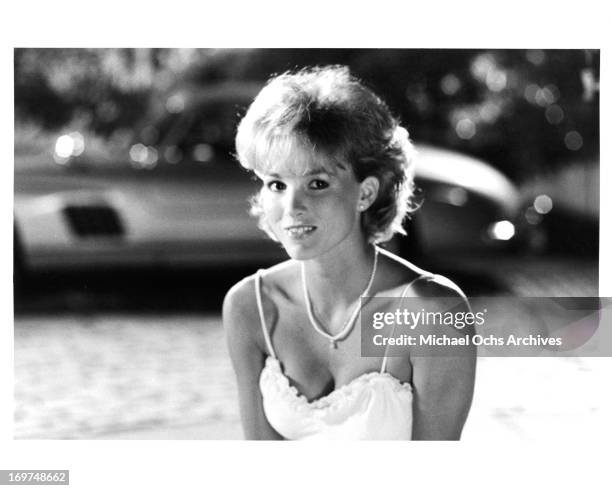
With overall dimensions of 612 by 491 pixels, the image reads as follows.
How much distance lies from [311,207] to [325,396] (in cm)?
47

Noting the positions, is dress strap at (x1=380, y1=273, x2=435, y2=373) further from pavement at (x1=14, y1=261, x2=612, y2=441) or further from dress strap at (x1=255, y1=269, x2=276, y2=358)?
pavement at (x1=14, y1=261, x2=612, y2=441)

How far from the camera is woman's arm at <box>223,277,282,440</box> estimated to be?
2662 millimetres

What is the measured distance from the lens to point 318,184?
268cm

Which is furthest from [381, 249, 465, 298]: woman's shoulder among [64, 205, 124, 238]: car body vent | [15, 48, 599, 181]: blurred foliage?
[64, 205, 124, 238]: car body vent

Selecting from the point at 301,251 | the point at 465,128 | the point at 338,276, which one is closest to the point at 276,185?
the point at 301,251

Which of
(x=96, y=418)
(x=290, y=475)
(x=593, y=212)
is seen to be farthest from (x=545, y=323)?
(x=96, y=418)

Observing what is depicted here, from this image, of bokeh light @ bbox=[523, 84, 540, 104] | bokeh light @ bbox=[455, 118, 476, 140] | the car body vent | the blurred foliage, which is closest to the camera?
the blurred foliage

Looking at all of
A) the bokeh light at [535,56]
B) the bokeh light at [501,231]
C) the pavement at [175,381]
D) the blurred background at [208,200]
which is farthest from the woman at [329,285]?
the bokeh light at [501,231]

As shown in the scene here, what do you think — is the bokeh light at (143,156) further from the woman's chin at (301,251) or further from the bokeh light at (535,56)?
the bokeh light at (535,56)

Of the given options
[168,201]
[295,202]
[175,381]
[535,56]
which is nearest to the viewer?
[295,202]

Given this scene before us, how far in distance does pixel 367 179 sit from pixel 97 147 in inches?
59.0

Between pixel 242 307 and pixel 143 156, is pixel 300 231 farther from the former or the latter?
pixel 143 156

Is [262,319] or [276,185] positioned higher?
[276,185]

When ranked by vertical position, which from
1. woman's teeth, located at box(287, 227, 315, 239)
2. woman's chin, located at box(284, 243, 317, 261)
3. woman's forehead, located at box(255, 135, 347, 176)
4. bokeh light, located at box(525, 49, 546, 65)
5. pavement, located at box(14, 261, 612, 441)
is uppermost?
bokeh light, located at box(525, 49, 546, 65)
